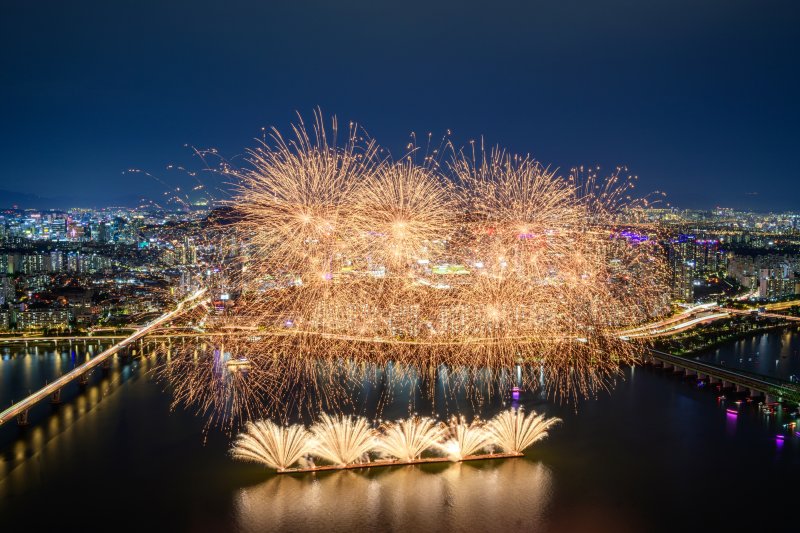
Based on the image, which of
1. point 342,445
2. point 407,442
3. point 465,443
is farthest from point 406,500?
point 465,443

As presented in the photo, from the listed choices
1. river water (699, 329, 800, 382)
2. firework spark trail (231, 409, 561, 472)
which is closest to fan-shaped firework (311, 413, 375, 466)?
firework spark trail (231, 409, 561, 472)

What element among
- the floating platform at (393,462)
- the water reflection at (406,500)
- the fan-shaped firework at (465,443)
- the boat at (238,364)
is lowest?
the water reflection at (406,500)

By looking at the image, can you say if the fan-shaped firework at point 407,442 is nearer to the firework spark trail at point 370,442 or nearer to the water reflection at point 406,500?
the firework spark trail at point 370,442

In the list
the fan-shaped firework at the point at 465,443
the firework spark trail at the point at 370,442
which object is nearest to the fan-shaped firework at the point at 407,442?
the firework spark trail at the point at 370,442

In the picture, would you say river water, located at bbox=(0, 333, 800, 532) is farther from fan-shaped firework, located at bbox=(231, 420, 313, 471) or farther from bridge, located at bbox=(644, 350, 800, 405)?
bridge, located at bbox=(644, 350, 800, 405)

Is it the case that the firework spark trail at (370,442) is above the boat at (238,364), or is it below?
below

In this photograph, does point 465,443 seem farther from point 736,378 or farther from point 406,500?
point 736,378

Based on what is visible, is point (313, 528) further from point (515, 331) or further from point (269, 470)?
point (515, 331)
